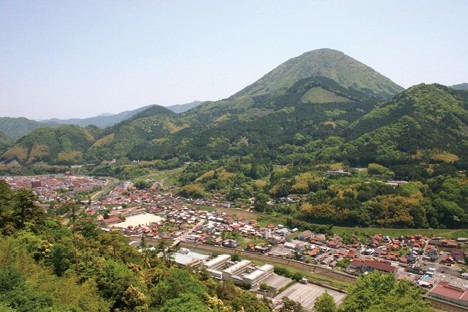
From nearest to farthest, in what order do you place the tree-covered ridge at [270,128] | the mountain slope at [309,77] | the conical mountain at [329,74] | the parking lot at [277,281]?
the parking lot at [277,281] < the tree-covered ridge at [270,128] < the mountain slope at [309,77] < the conical mountain at [329,74]

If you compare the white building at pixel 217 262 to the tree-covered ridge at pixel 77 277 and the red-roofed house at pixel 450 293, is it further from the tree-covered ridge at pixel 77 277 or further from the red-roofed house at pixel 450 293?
the red-roofed house at pixel 450 293

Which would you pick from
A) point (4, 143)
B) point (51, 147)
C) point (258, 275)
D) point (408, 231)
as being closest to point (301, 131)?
point (408, 231)

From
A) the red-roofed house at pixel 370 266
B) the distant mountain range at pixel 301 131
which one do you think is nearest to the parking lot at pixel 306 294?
the red-roofed house at pixel 370 266

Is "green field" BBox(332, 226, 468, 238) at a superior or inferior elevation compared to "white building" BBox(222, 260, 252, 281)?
inferior

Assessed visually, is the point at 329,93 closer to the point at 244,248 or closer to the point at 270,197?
the point at 270,197

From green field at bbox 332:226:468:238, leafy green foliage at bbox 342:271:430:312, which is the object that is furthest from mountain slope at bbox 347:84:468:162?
leafy green foliage at bbox 342:271:430:312

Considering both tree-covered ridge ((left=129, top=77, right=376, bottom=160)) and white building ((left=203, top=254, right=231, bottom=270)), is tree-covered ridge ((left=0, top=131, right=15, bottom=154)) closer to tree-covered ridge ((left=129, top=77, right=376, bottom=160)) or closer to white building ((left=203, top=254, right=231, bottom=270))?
tree-covered ridge ((left=129, top=77, right=376, bottom=160))
